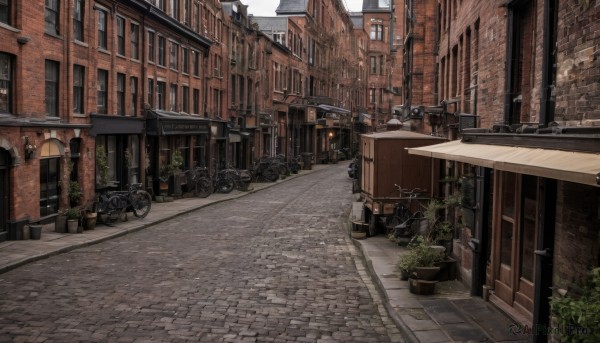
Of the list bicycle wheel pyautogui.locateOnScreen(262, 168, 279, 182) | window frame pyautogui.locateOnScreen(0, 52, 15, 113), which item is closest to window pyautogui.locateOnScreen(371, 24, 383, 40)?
bicycle wheel pyautogui.locateOnScreen(262, 168, 279, 182)

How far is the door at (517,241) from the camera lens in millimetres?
8508

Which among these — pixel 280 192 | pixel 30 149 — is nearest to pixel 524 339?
pixel 30 149

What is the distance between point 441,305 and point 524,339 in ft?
7.03

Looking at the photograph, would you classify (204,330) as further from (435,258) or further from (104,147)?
(104,147)

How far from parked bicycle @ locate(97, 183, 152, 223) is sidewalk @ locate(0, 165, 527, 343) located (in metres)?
0.46

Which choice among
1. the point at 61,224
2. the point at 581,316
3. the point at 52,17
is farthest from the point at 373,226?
the point at 581,316

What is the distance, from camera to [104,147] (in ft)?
78.8

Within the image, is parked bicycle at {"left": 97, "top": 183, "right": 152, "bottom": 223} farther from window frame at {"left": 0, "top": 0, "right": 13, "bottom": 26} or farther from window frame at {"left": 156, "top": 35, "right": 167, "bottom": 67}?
window frame at {"left": 156, "top": 35, "right": 167, "bottom": 67}

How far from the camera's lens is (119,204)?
19922mm

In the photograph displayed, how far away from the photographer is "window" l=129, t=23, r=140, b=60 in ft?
88.0

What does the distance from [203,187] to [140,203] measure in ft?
27.5

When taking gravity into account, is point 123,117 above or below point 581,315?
above

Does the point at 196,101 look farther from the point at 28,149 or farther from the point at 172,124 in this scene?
the point at 28,149

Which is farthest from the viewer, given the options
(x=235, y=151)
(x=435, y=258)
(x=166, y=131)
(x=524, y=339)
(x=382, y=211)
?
(x=235, y=151)
